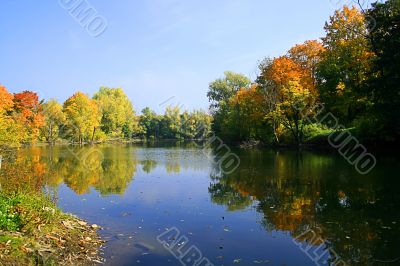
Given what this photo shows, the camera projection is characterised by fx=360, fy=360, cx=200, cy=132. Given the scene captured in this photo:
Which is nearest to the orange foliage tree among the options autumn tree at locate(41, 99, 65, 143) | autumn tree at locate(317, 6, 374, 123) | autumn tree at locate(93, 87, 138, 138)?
autumn tree at locate(41, 99, 65, 143)

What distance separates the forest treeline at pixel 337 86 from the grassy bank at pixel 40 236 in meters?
28.9

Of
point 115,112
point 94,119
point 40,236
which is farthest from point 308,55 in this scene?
point 115,112

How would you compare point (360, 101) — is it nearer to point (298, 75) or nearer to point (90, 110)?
point (298, 75)

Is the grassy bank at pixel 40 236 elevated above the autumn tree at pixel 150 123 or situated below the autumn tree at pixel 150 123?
below

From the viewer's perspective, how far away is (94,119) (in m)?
82.9

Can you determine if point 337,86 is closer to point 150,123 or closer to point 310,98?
point 310,98

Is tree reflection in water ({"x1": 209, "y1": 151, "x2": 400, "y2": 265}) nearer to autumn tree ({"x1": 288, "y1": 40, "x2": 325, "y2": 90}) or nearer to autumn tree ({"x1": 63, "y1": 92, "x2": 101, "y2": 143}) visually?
autumn tree ({"x1": 288, "y1": 40, "x2": 325, "y2": 90})

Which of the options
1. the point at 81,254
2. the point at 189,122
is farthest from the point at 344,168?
the point at 189,122

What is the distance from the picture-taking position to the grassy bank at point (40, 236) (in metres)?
7.31

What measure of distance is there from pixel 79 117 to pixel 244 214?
72.5 m

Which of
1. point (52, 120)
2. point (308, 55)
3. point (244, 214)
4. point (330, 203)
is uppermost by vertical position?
point (308, 55)

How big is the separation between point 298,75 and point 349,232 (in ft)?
130

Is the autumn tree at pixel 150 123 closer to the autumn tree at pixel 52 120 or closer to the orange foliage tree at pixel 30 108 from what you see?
the autumn tree at pixel 52 120

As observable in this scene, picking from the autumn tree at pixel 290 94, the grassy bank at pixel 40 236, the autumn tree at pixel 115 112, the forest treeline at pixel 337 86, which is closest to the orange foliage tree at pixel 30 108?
the autumn tree at pixel 115 112
